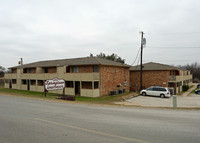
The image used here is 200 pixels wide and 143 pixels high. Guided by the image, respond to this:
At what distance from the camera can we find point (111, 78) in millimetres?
27500

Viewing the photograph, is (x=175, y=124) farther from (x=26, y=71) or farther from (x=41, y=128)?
(x=26, y=71)

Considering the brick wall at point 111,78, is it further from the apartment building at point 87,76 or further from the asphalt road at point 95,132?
the asphalt road at point 95,132

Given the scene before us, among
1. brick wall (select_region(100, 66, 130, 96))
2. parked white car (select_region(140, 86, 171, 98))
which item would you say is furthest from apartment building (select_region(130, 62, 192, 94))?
parked white car (select_region(140, 86, 171, 98))

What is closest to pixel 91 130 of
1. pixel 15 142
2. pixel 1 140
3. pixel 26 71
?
pixel 15 142

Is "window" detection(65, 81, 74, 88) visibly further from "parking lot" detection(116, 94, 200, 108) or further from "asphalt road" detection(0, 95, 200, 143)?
"asphalt road" detection(0, 95, 200, 143)

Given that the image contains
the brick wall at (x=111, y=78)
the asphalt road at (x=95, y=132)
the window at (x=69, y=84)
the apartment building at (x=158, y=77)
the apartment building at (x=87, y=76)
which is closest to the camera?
the asphalt road at (x=95, y=132)

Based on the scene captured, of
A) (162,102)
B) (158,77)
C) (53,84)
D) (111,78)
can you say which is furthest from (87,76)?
(158,77)

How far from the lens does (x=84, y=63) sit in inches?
1033

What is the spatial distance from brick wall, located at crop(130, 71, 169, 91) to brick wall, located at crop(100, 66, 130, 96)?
14.0ft

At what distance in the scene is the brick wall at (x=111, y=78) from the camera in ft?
84.1

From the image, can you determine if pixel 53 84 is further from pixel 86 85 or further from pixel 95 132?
pixel 95 132

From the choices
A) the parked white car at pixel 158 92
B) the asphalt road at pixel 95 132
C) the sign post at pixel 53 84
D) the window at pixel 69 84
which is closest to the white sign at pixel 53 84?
the sign post at pixel 53 84

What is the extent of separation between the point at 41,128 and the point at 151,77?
28839 mm

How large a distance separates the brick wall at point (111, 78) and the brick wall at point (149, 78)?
4.28 meters
